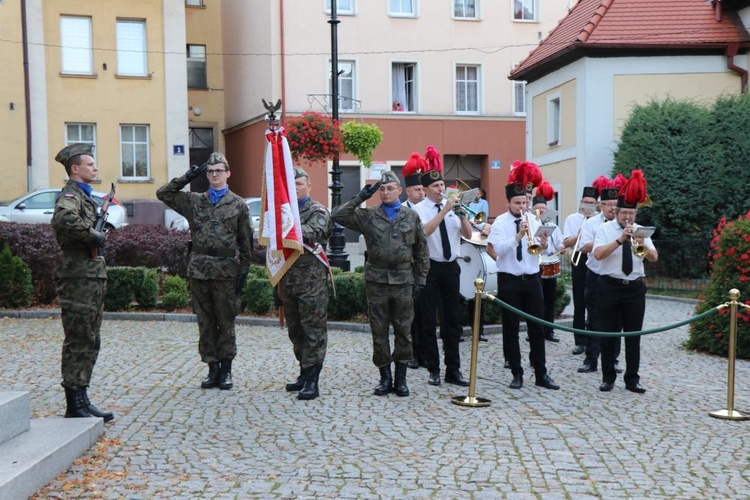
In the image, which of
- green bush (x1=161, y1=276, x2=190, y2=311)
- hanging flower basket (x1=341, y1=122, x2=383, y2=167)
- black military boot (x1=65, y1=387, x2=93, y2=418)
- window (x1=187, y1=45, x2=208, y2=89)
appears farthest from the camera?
window (x1=187, y1=45, x2=208, y2=89)

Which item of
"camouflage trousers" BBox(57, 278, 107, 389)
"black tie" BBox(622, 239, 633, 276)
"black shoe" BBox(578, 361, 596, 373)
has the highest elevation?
"black tie" BBox(622, 239, 633, 276)

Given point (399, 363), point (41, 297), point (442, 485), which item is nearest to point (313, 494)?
point (442, 485)

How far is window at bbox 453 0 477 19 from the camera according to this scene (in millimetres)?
35562

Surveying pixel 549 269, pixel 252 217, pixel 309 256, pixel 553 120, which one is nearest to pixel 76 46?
pixel 252 217

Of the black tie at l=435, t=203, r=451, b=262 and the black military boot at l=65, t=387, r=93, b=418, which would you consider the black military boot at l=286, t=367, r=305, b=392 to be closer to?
the black tie at l=435, t=203, r=451, b=262

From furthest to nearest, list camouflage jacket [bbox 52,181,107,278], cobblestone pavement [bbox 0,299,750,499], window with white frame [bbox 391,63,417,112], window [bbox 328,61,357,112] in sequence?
window with white frame [bbox 391,63,417,112] < window [bbox 328,61,357,112] < camouflage jacket [bbox 52,181,107,278] < cobblestone pavement [bbox 0,299,750,499]

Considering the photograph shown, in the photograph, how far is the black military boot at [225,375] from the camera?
8742mm

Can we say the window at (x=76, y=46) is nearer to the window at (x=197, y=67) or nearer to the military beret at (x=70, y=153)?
the window at (x=197, y=67)

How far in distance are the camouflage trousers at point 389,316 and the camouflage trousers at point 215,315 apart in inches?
49.0

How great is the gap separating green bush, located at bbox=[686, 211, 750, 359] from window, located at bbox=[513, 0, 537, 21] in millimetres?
25839

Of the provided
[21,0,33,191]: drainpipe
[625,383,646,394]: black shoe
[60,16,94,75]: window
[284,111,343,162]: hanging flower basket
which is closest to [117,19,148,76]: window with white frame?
[60,16,94,75]: window

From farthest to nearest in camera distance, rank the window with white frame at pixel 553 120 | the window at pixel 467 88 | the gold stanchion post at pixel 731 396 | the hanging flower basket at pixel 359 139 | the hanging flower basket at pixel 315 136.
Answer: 1. the window at pixel 467 88
2. the window with white frame at pixel 553 120
3. the hanging flower basket at pixel 359 139
4. the hanging flower basket at pixel 315 136
5. the gold stanchion post at pixel 731 396

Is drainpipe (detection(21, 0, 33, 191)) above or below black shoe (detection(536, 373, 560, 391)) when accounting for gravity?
above

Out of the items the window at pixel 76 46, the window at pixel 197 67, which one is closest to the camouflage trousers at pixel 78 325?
A: the window at pixel 76 46
